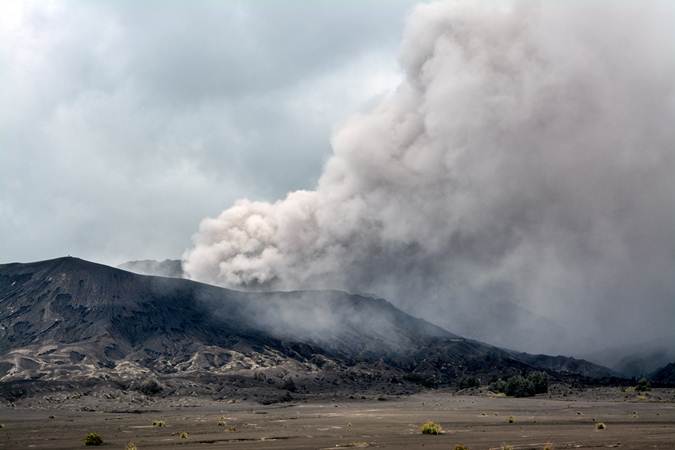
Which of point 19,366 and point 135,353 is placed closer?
point 19,366

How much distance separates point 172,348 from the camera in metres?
163

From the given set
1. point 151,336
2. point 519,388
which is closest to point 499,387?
point 519,388

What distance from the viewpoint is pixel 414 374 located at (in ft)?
551

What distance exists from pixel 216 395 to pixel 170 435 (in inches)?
2666

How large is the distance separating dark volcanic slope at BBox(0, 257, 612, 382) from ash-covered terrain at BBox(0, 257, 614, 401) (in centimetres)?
31

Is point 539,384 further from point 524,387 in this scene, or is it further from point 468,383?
point 468,383

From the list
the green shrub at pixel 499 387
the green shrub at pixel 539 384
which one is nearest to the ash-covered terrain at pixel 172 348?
the green shrub at pixel 499 387

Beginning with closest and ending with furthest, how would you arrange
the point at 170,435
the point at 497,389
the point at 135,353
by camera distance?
the point at 170,435
the point at 497,389
the point at 135,353

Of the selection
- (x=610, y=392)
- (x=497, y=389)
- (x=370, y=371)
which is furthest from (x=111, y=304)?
(x=610, y=392)

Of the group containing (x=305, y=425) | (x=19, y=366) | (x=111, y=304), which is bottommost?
(x=305, y=425)

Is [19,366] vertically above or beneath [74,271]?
beneath

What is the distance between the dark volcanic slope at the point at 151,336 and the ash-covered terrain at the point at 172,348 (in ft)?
1.00

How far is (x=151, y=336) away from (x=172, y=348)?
9776 millimetres

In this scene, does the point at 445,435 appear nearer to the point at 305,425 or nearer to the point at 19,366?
the point at 305,425
